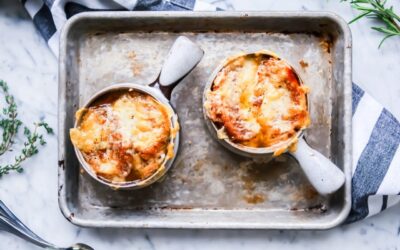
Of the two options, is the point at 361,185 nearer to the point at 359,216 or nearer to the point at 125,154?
the point at 359,216

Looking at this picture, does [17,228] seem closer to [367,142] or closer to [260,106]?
[260,106]

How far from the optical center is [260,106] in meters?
1.70

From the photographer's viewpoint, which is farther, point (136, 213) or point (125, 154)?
point (136, 213)

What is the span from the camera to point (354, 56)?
194cm

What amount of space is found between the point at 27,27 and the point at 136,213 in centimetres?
62

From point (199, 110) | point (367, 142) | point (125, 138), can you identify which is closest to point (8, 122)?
point (125, 138)

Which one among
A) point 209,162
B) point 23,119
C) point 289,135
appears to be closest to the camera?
point 289,135

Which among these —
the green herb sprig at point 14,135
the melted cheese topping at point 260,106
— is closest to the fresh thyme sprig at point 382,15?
the melted cheese topping at point 260,106

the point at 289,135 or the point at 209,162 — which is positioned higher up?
the point at 289,135

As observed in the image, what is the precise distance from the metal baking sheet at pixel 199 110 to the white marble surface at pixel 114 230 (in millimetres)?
124

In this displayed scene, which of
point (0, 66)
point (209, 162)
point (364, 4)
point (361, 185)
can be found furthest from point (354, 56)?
point (0, 66)

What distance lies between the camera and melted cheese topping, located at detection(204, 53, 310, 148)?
5.55ft

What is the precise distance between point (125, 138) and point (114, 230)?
0.36 metres

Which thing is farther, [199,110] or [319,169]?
[199,110]
